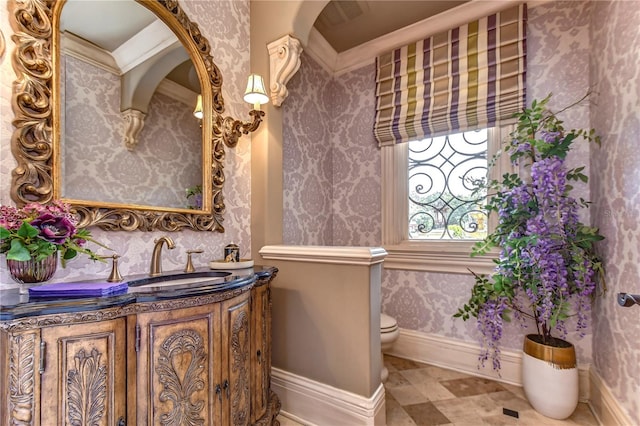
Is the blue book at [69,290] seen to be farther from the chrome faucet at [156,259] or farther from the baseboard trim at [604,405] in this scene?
the baseboard trim at [604,405]

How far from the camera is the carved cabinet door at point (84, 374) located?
2.28 ft

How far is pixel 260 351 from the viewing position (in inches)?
52.9

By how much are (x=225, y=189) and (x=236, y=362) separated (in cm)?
96

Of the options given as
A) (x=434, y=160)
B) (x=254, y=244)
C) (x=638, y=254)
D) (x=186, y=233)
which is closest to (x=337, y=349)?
(x=254, y=244)

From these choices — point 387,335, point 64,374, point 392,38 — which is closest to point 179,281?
point 64,374

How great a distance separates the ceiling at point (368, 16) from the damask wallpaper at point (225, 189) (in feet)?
2.27

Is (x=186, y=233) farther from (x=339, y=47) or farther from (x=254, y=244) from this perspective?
(x=339, y=47)

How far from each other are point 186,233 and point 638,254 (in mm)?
2169

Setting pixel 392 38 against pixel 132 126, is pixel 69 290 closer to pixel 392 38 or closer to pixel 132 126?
pixel 132 126

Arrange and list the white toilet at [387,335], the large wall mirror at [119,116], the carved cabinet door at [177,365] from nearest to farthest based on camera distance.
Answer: the carved cabinet door at [177,365] → the large wall mirror at [119,116] → the white toilet at [387,335]

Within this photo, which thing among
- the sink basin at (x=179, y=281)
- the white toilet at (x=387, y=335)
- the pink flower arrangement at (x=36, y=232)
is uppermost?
the pink flower arrangement at (x=36, y=232)

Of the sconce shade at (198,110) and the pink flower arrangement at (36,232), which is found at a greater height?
the sconce shade at (198,110)

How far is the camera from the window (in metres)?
2.05

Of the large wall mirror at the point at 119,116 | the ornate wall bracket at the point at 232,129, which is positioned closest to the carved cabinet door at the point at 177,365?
the large wall mirror at the point at 119,116
